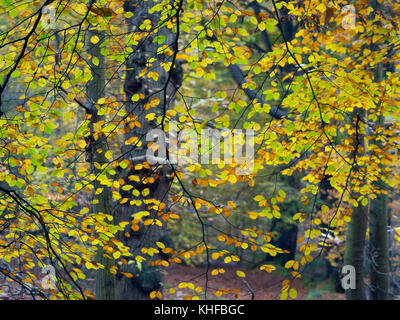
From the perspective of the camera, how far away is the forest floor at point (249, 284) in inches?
480

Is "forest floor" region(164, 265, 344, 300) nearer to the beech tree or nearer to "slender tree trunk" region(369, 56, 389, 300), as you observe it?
"slender tree trunk" region(369, 56, 389, 300)

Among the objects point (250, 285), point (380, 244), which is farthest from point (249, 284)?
point (380, 244)

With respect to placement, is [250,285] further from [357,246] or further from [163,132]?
[163,132]

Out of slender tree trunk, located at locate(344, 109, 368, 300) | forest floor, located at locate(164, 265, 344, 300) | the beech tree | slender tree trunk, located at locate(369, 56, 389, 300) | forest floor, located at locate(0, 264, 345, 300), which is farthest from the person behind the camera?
forest floor, located at locate(164, 265, 344, 300)

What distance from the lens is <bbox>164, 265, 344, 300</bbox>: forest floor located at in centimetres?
1219

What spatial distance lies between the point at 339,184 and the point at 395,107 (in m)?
1.24

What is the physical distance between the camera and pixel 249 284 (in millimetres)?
15031

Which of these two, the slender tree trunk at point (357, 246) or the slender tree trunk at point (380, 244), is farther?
the slender tree trunk at point (380, 244)

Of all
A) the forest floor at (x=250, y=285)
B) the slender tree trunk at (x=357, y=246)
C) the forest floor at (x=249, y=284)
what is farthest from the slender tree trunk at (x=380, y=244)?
the forest floor at (x=250, y=285)

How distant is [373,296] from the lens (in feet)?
23.1

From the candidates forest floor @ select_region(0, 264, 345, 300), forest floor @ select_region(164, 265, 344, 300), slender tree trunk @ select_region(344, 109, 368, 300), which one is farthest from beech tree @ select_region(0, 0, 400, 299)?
forest floor @ select_region(164, 265, 344, 300)

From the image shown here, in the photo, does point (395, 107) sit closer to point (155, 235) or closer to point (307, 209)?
point (155, 235)

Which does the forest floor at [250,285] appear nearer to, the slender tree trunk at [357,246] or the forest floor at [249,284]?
the forest floor at [249,284]
